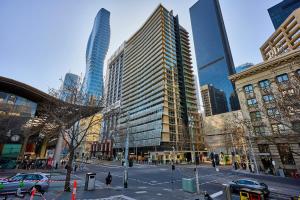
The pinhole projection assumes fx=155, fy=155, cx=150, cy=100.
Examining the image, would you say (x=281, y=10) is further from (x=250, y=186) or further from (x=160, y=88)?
(x=250, y=186)

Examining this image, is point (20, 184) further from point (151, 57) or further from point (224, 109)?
point (224, 109)

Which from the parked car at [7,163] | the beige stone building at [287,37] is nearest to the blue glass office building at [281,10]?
the beige stone building at [287,37]

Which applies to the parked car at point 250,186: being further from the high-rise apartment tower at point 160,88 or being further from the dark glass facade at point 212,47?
the dark glass facade at point 212,47

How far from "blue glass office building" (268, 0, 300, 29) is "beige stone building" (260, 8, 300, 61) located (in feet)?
93.0

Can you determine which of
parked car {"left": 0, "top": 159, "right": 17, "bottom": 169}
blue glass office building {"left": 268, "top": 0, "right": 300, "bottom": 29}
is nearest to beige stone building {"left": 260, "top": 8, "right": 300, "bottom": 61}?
blue glass office building {"left": 268, "top": 0, "right": 300, "bottom": 29}

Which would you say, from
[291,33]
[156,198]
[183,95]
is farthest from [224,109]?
[156,198]

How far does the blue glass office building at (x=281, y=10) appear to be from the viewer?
75.4 meters

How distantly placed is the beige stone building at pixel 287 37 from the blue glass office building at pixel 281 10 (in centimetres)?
2836

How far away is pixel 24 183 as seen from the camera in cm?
1314

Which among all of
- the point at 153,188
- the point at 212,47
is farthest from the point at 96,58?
the point at 153,188

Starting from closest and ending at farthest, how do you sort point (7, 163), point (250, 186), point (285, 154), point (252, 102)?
point (250, 186)
point (7, 163)
point (285, 154)
point (252, 102)

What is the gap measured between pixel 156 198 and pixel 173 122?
200ft

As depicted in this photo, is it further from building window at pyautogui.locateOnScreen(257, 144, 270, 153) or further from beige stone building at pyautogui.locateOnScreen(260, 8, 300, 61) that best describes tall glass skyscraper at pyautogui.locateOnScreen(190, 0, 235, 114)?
building window at pyautogui.locateOnScreen(257, 144, 270, 153)

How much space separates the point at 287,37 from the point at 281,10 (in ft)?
125
